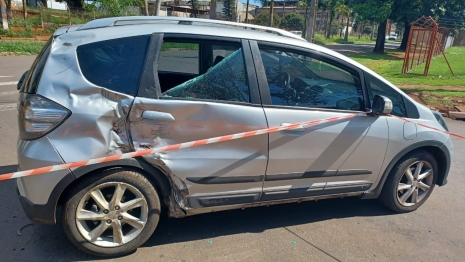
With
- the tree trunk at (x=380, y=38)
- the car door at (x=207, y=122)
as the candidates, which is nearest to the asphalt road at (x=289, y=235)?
the car door at (x=207, y=122)

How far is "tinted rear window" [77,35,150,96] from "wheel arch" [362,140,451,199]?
2.50 m

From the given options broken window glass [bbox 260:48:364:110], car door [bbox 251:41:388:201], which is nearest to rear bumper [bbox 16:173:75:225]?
car door [bbox 251:41:388:201]

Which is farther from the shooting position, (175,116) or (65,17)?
(65,17)

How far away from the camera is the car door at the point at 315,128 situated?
3018 millimetres

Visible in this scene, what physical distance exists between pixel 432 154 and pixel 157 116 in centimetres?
297

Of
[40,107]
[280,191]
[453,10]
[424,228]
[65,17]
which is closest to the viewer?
[40,107]

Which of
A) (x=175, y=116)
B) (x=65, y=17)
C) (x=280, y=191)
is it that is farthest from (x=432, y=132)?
(x=65, y=17)

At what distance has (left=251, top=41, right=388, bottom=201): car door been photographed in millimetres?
3018

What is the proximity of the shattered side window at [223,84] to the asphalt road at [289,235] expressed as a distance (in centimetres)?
125

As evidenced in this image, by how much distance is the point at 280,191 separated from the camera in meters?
3.15

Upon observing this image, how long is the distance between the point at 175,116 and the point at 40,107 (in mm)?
928

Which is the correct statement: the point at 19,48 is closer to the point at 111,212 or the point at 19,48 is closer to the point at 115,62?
the point at 115,62

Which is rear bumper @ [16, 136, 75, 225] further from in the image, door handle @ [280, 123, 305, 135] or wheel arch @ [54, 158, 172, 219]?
door handle @ [280, 123, 305, 135]

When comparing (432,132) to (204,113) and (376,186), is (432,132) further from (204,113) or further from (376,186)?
(204,113)
